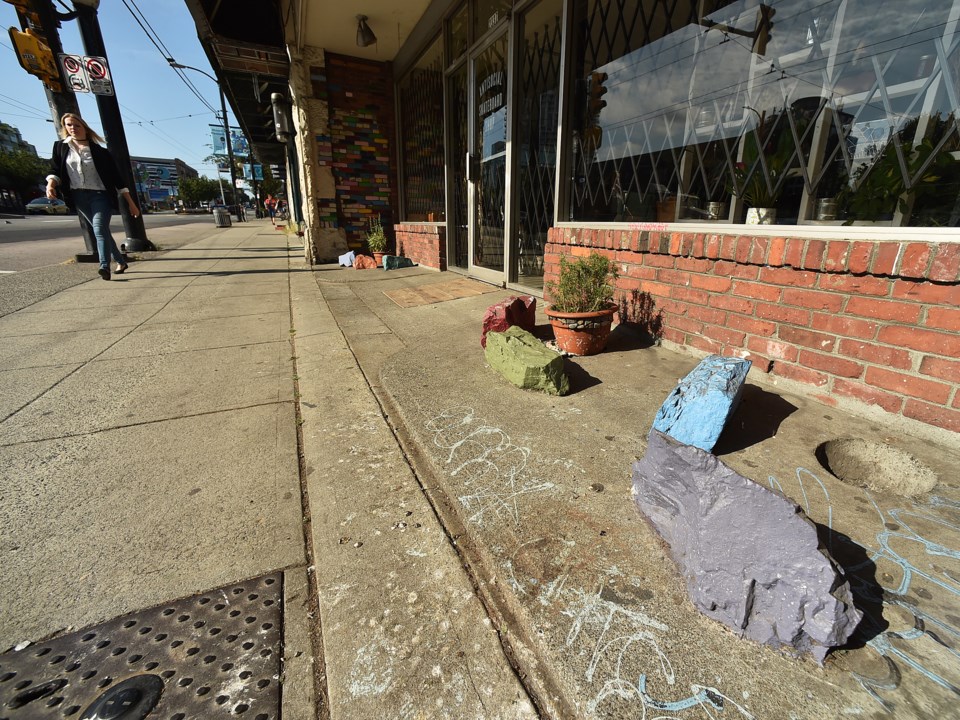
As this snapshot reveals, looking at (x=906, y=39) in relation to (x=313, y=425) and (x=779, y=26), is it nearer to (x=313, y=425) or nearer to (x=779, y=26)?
(x=779, y=26)

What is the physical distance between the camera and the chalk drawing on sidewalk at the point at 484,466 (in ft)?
5.04

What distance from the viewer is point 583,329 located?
112 inches

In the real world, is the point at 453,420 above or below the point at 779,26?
below

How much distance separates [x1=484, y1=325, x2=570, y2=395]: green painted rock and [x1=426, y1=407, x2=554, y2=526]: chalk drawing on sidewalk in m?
0.40

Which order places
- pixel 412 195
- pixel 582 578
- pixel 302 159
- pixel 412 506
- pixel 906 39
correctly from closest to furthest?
pixel 582 578, pixel 412 506, pixel 906 39, pixel 302 159, pixel 412 195

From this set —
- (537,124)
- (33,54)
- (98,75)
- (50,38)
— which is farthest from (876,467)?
(98,75)

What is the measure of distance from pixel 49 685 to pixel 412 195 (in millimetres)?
8499

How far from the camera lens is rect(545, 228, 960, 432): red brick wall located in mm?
1757

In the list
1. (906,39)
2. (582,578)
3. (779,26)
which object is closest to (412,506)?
(582,578)

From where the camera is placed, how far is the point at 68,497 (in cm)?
165

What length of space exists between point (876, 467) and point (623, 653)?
1.45m

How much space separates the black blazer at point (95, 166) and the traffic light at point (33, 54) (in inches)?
102

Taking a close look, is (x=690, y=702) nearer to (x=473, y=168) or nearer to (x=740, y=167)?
(x=740, y=167)

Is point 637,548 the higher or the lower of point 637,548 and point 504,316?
the lower
